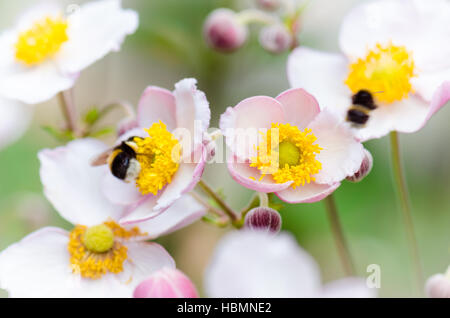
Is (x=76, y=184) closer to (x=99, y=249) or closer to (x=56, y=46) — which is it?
(x=99, y=249)

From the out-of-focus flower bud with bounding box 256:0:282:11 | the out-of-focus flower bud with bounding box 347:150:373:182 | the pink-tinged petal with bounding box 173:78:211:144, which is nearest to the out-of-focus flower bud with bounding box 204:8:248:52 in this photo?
the out-of-focus flower bud with bounding box 256:0:282:11

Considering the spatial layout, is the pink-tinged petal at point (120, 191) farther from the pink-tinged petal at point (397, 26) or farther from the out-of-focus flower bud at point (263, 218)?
the pink-tinged petal at point (397, 26)

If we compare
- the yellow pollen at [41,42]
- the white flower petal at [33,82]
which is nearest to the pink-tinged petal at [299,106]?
the white flower petal at [33,82]

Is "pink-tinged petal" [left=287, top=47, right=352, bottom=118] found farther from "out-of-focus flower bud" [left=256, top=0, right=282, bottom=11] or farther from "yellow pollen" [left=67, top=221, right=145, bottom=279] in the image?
"yellow pollen" [left=67, top=221, right=145, bottom=279]

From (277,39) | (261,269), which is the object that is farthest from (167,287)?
(277,39)

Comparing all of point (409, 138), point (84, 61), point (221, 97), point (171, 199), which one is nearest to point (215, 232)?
point (221, 97)

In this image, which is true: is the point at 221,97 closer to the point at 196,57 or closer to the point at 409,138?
the point at 196,57
